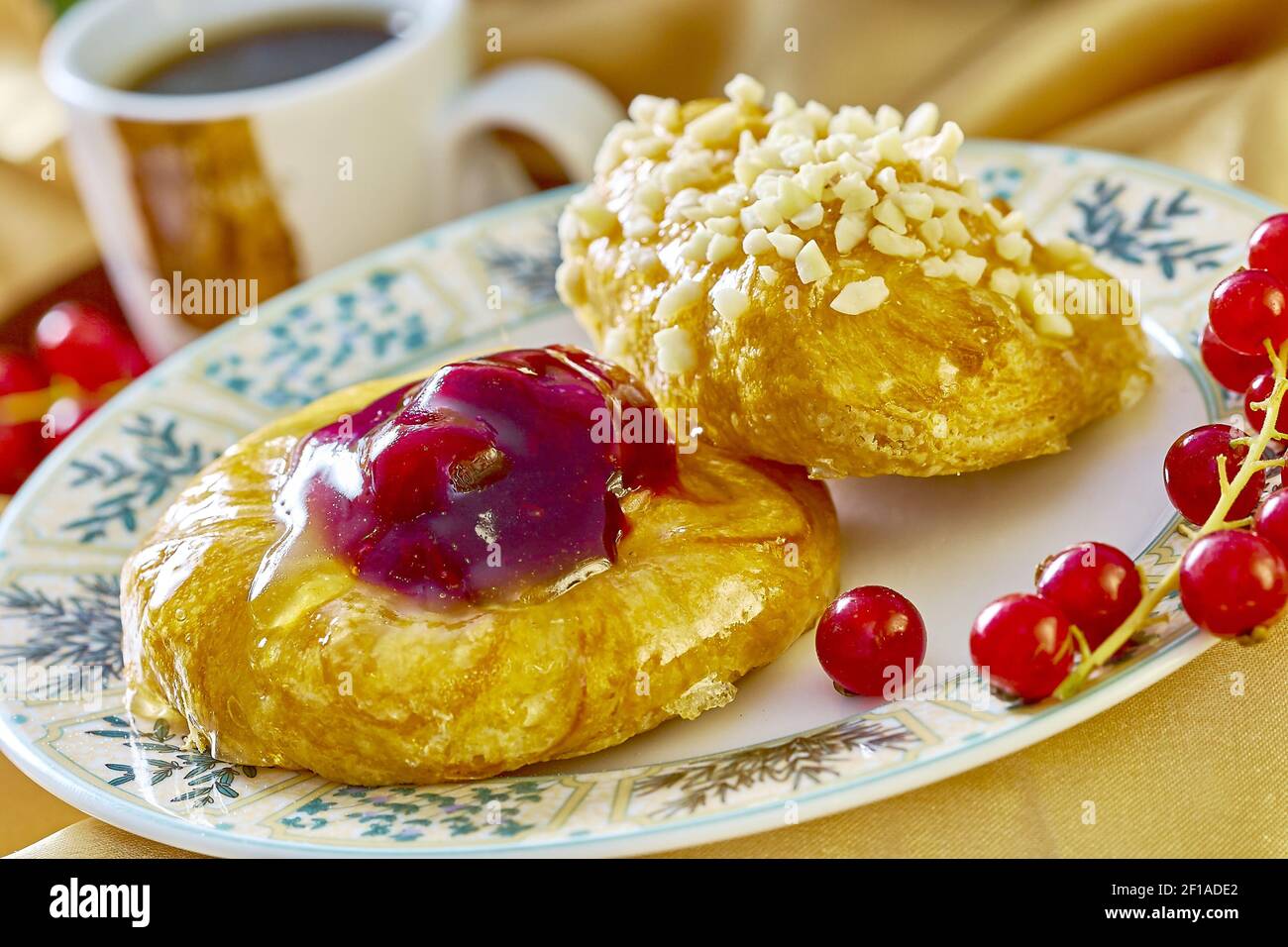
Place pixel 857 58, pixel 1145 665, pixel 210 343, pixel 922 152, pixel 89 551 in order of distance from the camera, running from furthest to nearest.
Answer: pixel 857 58 → pixel 210 343 → pixel 89 551 → pixel 922 152 → pixel 1145 665

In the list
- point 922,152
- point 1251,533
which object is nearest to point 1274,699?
point 1251,533

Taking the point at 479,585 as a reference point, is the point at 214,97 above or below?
above

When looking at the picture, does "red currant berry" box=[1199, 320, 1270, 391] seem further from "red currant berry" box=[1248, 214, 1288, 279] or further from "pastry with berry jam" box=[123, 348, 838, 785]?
"pastry with berry jam" box=[123, 348, 838, 785]

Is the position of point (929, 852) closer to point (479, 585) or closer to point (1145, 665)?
point (1145, 665)

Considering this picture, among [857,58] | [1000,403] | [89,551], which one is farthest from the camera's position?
[857,58]

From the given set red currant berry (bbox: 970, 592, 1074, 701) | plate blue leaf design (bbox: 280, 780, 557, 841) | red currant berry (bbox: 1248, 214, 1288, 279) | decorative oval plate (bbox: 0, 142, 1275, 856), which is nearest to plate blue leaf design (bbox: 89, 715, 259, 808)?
decorative oval plate (bbox: 0, 142, 1275, 856)

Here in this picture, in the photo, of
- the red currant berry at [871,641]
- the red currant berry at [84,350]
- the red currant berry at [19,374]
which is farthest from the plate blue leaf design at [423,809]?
the red currant berry at [19,374]
